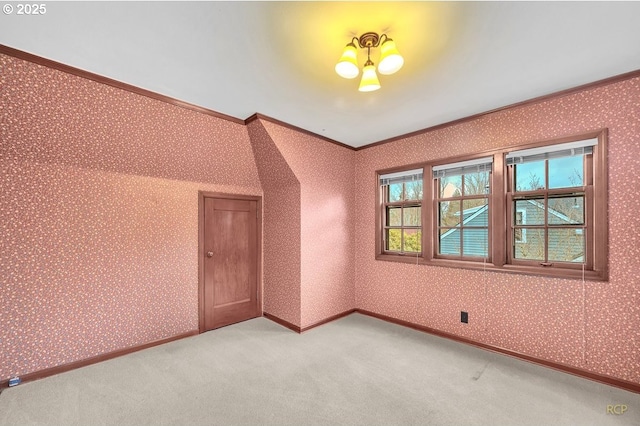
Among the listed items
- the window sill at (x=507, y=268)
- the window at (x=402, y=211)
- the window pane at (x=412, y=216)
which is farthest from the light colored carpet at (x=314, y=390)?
the window pane at (x=412, y=216)

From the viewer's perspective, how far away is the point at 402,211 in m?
3.67

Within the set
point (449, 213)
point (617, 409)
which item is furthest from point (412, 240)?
point (617, 409)

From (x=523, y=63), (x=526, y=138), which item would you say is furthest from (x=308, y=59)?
(x=526, y=138)

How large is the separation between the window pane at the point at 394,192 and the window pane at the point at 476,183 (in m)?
0.86

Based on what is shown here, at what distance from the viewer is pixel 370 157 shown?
12.9ft

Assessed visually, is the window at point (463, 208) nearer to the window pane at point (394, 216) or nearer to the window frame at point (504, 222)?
the window frame at point (504, 222)

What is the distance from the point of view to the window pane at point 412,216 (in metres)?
3.48

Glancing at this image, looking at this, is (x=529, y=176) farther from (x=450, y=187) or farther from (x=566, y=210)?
(x=450, y=187)

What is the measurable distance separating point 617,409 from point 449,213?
2034mm

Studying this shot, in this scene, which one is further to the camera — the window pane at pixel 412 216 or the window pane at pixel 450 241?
the window pane at pixel 412 216

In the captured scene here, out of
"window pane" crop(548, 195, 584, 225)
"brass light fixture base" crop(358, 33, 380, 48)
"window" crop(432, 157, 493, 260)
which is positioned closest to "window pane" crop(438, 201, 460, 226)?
"window" crop(432, 157, 493, 260)

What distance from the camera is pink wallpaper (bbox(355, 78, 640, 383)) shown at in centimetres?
209

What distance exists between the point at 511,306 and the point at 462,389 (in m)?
1.06

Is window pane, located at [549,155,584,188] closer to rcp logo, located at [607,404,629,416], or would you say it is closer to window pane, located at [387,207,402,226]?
window pane, located at [387,207,402,226]
